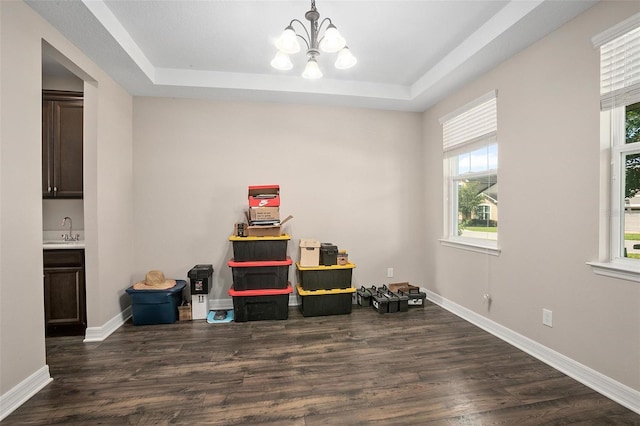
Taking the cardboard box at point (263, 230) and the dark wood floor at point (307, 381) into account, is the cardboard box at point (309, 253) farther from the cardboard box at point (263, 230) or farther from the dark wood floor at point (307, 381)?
the dark wood floor at point (307, 381)

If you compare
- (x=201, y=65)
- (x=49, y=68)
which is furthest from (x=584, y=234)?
(x=49, y=68)

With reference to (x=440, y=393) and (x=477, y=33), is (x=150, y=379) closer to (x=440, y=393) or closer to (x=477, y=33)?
(x=440, y=393)

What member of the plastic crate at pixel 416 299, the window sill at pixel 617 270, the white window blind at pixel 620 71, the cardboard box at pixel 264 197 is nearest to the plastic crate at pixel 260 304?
the cardboard box at pixel 264 197

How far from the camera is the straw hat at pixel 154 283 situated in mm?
3163

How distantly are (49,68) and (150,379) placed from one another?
331 centimetres

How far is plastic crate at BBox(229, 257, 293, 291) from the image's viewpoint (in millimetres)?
3189

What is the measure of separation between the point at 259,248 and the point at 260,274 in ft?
0.97

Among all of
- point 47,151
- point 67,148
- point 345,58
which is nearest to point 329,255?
point 345,58

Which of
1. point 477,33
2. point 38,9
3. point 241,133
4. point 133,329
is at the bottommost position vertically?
point 133,329

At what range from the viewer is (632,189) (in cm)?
191

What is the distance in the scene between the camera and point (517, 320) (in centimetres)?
261

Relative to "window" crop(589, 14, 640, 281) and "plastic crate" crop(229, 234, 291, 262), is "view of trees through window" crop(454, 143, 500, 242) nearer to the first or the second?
"window" crop(589, 14, 640, 281)

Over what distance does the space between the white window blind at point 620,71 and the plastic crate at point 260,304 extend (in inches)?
123

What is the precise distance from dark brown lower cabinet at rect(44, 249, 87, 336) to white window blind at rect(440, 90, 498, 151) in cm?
420
